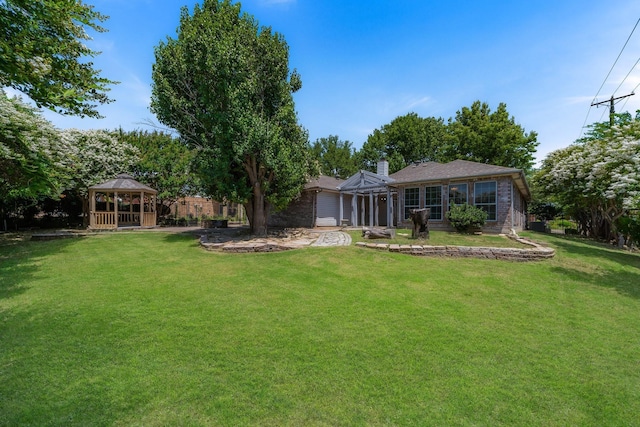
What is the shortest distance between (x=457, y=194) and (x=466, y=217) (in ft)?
7.18

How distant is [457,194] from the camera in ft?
46.5

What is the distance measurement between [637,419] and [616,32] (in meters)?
11.3

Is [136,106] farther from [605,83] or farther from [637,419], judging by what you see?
[605,83]

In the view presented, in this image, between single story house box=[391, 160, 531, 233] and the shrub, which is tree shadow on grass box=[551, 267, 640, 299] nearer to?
the shrub

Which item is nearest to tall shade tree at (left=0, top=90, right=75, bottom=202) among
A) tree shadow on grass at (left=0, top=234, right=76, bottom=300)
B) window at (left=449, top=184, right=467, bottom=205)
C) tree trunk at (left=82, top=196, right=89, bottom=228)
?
tree shadow on grass at (left=0, top=234, right=76, bottom=300)

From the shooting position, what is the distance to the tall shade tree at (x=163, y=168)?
19469mm

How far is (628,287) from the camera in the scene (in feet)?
21.2

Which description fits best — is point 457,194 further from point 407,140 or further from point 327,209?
point 407,140

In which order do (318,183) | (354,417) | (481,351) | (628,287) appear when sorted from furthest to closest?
(318,183), (628,287), (481,351), (354,417)

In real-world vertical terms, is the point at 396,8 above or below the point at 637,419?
above

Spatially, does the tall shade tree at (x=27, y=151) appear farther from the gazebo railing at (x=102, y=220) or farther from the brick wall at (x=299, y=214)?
the brick wall at (x=299, y=214)

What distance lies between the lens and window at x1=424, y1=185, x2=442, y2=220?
14.8 metres

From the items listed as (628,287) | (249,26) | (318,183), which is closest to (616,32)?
(628,287)

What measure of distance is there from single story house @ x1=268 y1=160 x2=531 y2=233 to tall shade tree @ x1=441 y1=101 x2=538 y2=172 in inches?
494
